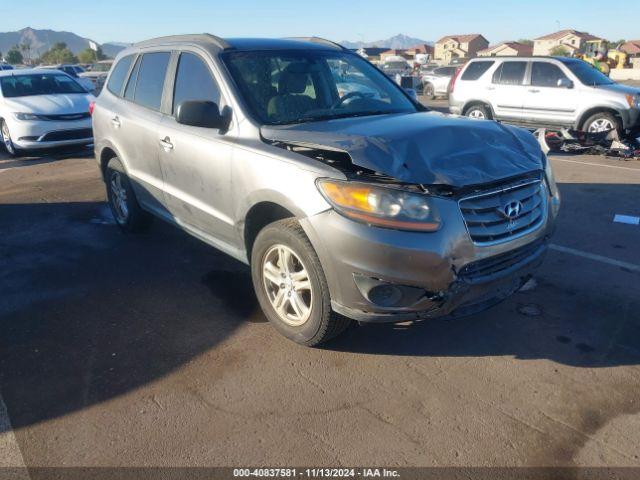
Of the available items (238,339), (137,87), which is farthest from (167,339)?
(137,87)

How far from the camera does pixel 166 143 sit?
14.4ft

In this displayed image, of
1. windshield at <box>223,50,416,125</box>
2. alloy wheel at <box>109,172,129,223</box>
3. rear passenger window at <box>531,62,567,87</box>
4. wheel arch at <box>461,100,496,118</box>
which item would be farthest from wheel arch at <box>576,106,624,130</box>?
alloy wheel at <box>109,172,129,223</box>

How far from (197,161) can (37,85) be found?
9.10m

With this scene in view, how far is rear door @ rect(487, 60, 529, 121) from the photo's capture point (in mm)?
11812

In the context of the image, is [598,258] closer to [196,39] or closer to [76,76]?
[196,39]

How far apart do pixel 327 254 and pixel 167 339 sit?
141 centimetres

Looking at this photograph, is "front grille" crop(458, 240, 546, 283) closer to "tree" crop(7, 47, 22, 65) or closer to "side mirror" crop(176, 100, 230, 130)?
"side mirror" crop(176, 100, 230, 130)

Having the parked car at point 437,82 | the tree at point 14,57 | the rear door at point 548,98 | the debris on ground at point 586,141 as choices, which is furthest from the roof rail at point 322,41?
the tree at point 14,57

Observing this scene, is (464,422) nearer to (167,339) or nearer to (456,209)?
(456,209)

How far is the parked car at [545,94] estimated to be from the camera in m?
10.4

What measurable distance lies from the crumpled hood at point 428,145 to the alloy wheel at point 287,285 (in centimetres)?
71

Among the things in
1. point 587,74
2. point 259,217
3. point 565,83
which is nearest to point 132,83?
point 259,217

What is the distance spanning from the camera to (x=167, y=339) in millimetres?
3680

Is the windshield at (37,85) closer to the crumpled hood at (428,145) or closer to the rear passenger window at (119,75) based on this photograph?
the rear passenger window at (119,75)
